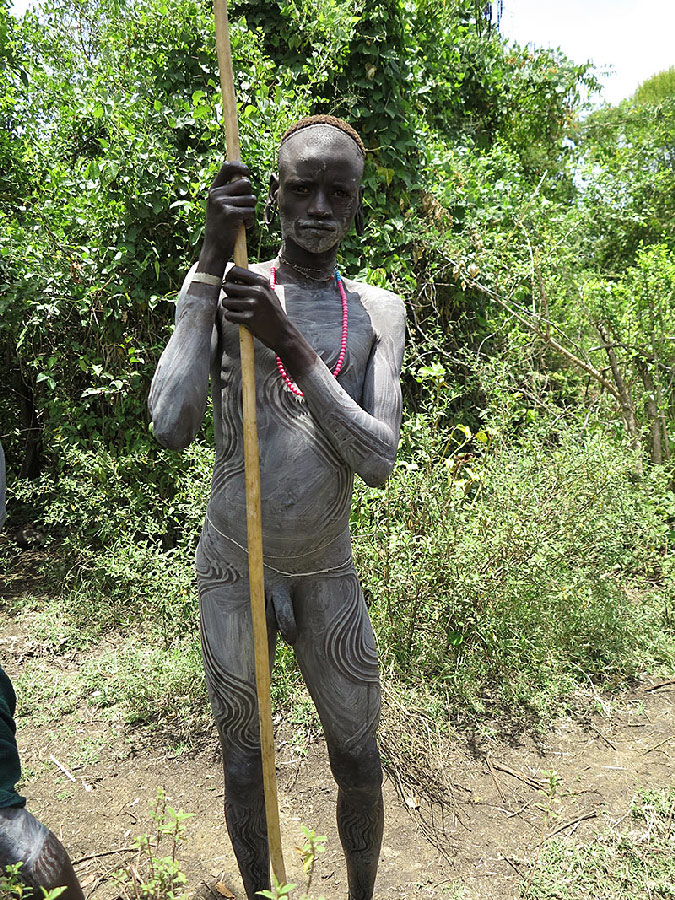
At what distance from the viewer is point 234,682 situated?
1.93 metres

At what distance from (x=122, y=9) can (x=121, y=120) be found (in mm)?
1133

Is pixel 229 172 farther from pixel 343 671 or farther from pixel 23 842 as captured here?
pixel 23 842

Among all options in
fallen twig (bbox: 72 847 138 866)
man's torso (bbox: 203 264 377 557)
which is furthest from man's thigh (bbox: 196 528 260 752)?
fallen twig (bbox: 72 847 138 866)

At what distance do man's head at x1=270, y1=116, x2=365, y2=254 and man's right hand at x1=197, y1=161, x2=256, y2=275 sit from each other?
6.6 inches

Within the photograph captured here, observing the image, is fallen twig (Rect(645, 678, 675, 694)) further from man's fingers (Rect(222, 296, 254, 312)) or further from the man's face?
man's fingers (Rect(222, 296, 254, 312))

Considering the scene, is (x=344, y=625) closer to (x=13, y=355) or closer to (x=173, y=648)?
(x=173, y=648)

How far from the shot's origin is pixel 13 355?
19.5 ft

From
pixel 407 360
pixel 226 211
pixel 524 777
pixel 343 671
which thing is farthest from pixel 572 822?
pixel 407 360

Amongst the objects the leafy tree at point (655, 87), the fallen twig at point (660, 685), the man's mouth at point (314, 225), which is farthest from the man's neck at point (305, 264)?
the leafy tree at point (655, 87)

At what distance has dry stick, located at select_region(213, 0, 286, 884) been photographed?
159 centimetres

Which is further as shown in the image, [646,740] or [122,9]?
[122,9]

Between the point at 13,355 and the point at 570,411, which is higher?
the point at 13,355

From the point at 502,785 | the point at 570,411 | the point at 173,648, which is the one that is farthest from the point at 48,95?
the point at 502,785

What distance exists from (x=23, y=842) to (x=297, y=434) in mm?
1140
